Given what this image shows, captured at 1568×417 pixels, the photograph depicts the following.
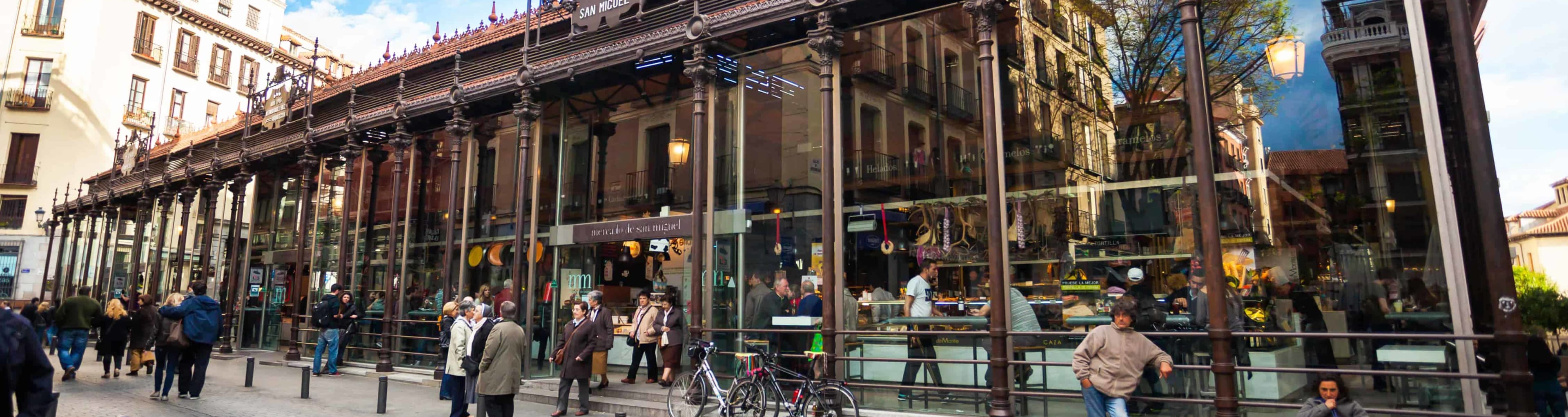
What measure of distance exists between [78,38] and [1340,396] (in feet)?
187

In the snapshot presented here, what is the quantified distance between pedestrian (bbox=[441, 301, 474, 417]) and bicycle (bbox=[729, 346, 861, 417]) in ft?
10.6

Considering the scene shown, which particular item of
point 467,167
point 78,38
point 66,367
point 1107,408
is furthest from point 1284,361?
point 78,38

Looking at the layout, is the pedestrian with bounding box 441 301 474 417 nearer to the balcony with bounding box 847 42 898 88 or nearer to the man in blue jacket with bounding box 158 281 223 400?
the man in blue jacket with bounding box 158 281 223 400

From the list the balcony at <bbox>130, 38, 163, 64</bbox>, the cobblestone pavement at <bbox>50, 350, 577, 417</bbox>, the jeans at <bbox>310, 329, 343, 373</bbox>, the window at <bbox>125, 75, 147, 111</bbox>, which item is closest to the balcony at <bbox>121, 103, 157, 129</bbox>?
the window at <bbox>125, 75, 147, 111</bbox>

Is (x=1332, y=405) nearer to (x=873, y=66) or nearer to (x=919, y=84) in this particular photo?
(x=919, y=84)

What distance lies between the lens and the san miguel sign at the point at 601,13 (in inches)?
549

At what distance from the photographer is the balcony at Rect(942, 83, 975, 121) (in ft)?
35.4

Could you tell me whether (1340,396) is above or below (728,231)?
below

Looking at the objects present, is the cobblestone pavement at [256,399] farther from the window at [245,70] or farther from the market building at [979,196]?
the window at [245,70]

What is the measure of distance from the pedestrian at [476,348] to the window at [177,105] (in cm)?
4881

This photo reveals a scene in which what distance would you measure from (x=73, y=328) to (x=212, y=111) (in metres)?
41.2

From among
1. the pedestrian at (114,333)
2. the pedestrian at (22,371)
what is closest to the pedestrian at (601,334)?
the pedestrian at (22,371)

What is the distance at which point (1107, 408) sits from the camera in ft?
23.6

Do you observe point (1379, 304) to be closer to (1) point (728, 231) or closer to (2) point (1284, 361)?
(2) point (1284, 361)
